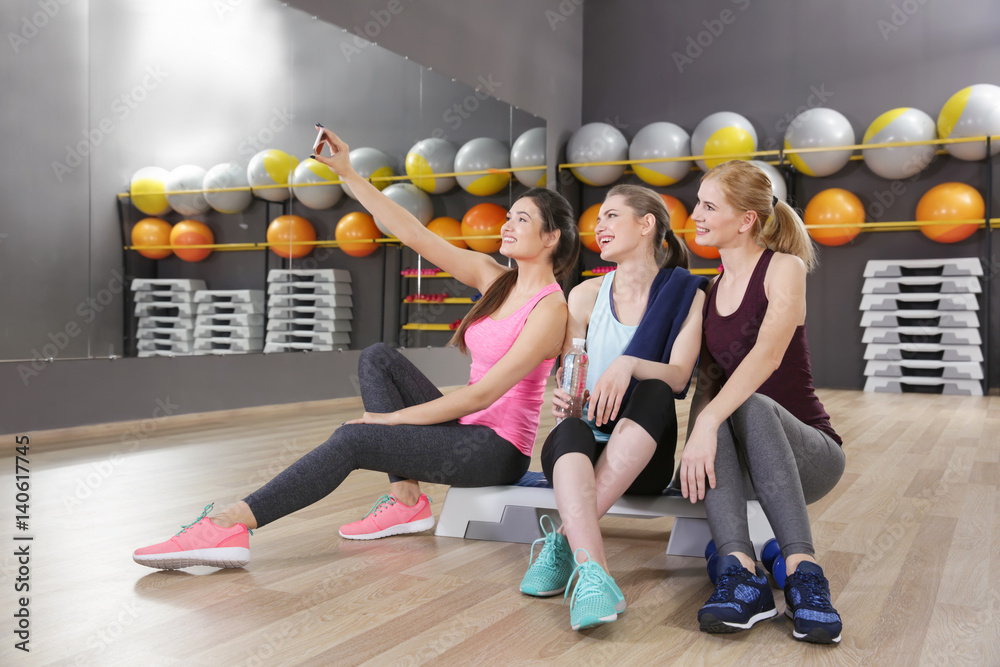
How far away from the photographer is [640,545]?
1.89 meters

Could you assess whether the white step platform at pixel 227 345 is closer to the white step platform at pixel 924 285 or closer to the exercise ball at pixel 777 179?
the exercise ball at pixel 777 179

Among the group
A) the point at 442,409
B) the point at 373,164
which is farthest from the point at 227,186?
the point at 442,409

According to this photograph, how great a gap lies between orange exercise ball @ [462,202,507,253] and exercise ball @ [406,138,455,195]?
275mm

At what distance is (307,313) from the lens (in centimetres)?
456

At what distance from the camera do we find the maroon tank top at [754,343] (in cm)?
159

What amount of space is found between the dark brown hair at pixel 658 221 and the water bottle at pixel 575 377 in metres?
0.25

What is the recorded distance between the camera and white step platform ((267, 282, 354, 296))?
14.2 feet

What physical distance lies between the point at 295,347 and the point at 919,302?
14.4ft

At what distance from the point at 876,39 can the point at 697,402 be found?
5774 millimetres

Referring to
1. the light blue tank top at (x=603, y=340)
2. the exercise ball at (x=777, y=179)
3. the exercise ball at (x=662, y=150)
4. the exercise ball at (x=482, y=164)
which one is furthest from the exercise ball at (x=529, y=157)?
the light blue tank top at (x=603, y=340)

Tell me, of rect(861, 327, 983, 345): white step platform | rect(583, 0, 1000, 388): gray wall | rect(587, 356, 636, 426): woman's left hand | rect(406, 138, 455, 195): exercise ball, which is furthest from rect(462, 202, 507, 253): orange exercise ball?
rect(587, 356, 636, 426): woman's left hand

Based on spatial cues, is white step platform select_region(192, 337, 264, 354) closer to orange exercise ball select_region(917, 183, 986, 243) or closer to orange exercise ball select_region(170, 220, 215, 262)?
orange exercise ball select_region(170, 220, 215, 262)

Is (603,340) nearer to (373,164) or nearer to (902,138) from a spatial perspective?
(373,164)

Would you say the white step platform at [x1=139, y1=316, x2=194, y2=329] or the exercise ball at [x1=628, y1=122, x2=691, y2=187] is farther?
the exercise ball at [x1=628, y1=122, x2=691, y2=187]
